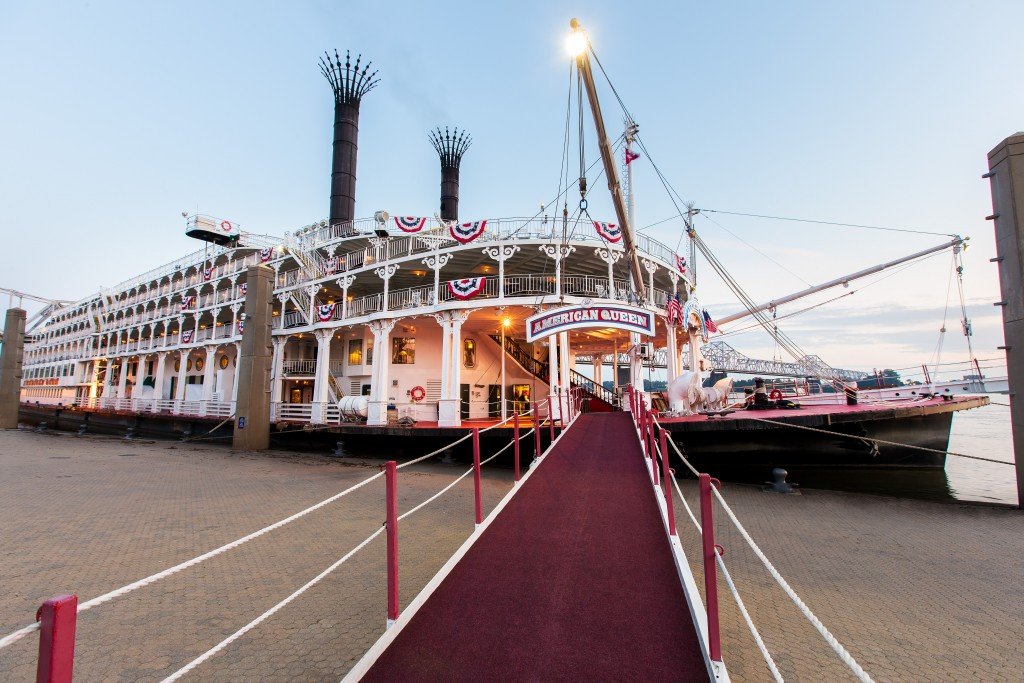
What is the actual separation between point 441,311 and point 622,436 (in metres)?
9.62

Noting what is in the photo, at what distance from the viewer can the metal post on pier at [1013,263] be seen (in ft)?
31.6

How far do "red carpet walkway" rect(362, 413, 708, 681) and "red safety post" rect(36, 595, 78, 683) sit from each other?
1907 mm

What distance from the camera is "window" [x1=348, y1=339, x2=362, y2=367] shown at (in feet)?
83.1

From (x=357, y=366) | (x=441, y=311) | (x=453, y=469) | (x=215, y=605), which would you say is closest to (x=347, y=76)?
(x=357, y=366)

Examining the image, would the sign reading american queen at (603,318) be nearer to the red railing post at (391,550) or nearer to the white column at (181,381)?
the red railing post at (391,550)

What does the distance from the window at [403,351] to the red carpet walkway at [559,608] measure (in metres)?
16.8

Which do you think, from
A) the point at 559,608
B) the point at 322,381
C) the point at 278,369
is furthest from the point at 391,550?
the point at 278,369

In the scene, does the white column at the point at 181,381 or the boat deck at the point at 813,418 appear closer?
the boat deck at the point at 813,418

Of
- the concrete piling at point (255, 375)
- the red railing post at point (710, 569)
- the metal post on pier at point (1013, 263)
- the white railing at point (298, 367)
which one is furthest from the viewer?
the white railing at point (298, 367)

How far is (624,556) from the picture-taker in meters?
5.05

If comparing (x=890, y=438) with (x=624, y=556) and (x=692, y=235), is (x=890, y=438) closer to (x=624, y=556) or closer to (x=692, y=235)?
(x=624, y=556)

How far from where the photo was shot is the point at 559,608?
158 inches

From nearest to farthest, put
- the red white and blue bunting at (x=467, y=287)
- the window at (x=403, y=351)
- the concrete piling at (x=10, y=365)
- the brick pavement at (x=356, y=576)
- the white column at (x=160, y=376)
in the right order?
1. the brick pavement at (x=356, y=576)
2. the red white and blue bunting at (x=467, y=287)
3. the window at (x=403, y=351)
4. the concrete piling at (x=10, y=365)
5. the white column at (x=160, y=376)

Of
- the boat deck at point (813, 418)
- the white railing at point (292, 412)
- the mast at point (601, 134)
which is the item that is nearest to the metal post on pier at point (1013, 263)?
the boat deck at point (813, 418)
